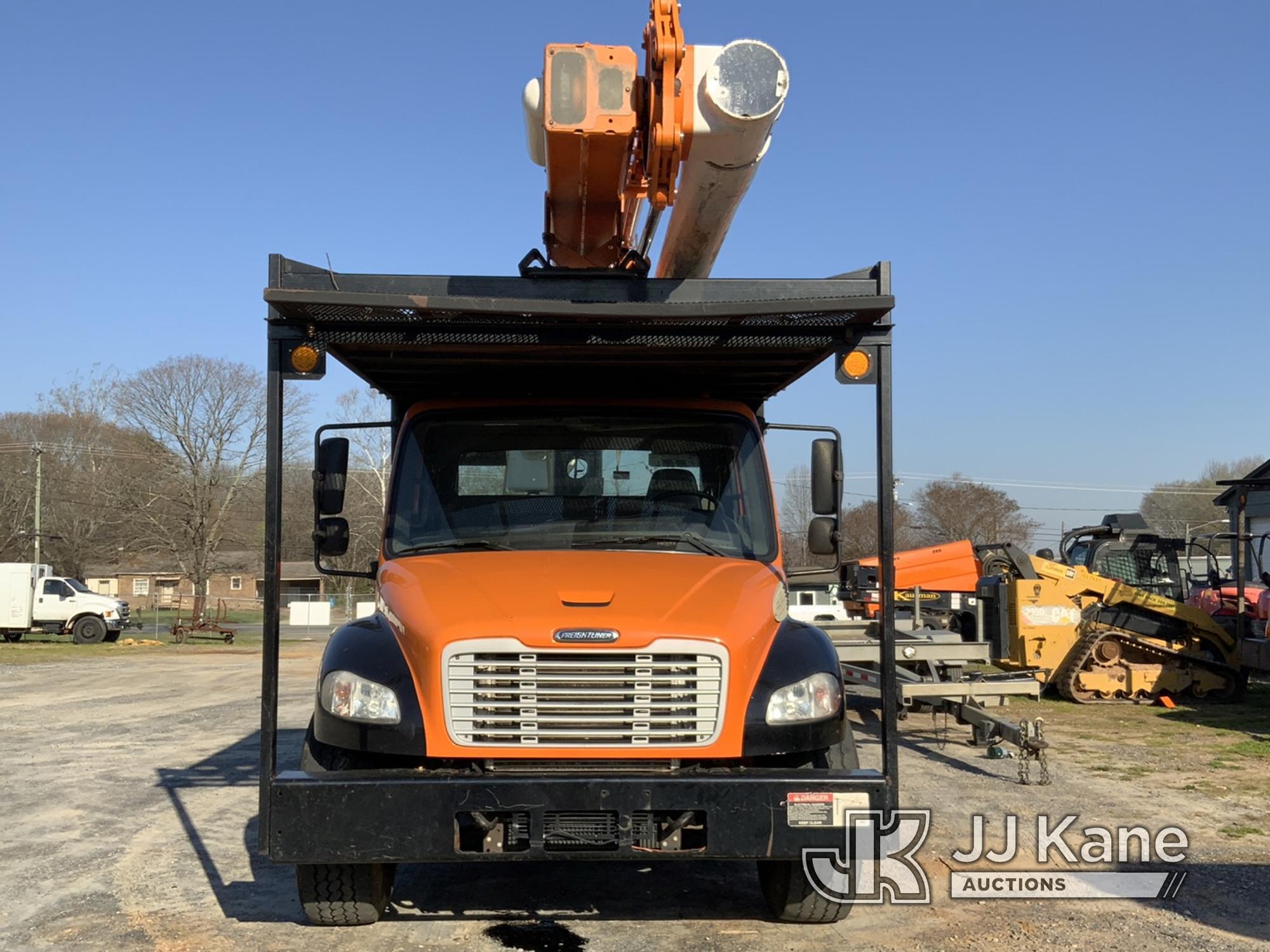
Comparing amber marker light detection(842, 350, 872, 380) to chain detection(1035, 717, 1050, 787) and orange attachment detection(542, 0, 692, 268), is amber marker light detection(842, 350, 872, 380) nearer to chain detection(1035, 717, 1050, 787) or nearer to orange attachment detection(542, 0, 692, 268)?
orange attachment detection(542, 0, 692, 268)

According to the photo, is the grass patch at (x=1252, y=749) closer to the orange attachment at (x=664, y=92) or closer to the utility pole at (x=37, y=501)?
the orange attachment at (x=664, y=92)

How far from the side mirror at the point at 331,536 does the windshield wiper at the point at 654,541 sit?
1.29m

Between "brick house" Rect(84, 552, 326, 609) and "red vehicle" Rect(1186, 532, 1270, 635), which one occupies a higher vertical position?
"red vehicle" Rect(1186, 532, 1270, 635)

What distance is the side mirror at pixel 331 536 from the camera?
222 inches

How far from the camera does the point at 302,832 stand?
4.17 metres

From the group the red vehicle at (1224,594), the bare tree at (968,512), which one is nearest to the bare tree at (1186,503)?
the bare tree at (968,512)

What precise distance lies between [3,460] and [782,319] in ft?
207

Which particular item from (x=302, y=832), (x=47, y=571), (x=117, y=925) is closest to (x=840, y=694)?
(x=302, y=832)

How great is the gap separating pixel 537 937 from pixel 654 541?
1.85 m

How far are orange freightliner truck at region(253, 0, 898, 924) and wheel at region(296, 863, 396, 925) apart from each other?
0.01 meters

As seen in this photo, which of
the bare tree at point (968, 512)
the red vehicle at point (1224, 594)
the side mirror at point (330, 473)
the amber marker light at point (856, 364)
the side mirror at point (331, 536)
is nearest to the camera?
the amber marker light at point (856, 364)

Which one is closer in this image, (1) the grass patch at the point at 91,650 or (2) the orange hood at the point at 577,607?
(2) the orange hood at the point at 577,607

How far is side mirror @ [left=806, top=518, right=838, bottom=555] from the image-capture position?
5.78m

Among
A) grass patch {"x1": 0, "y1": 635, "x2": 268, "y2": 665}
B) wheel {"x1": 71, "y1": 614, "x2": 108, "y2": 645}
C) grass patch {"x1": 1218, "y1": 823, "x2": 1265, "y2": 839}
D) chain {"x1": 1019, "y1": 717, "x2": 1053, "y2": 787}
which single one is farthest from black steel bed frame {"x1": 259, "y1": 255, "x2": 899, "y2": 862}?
wheel {"x1": 71, "y1": 614, "x2": 108, "y2": 645}
